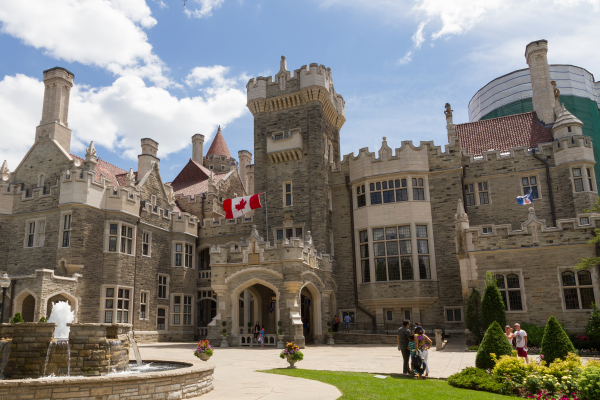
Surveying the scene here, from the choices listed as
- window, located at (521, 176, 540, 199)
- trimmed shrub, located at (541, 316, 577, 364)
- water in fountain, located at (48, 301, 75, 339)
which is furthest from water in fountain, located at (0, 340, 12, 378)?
window, located at (521, 176, 540, 199)

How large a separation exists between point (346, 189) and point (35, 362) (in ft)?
73.5

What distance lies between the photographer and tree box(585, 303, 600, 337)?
19.5 metres

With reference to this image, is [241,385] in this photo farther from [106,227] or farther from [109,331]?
[106,227]

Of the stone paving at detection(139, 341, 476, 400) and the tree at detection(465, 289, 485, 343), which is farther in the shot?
the tree at detection(465, 289, 485, 343)

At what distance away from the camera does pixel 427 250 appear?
2792 centimetres

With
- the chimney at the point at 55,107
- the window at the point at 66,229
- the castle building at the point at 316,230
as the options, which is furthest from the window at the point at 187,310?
the chimney at the point at 55,107

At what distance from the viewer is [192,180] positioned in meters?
43.3

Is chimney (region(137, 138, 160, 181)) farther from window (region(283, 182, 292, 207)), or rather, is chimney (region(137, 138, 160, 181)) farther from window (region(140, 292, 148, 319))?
window (region(283, 182, 292, 207))

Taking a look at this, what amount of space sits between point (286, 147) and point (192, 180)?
50.3 feet

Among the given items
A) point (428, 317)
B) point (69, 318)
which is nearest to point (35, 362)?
point (69, 318)

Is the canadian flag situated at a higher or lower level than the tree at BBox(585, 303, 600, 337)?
higher

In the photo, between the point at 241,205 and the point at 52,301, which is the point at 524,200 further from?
the point at 52,301

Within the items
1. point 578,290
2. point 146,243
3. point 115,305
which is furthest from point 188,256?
point 578,290

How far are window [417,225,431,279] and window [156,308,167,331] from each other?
53.2 ft
